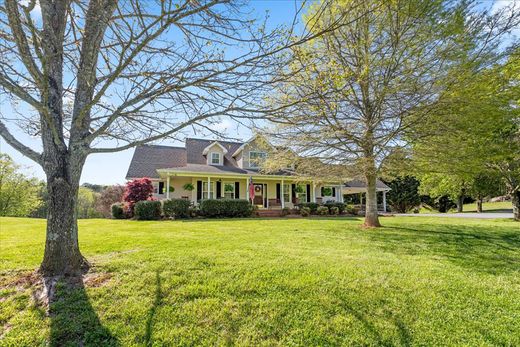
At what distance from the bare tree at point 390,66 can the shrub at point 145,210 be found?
8.78 meters

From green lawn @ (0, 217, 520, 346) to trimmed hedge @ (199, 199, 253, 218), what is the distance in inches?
420

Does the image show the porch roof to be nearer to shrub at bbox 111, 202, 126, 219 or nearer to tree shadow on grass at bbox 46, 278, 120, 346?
shrub at bbox 111, 202, 126, 219

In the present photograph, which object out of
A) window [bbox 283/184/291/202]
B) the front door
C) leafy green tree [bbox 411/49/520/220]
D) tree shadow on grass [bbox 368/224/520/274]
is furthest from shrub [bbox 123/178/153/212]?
leafy green tree [bbox 411/49/520/220]

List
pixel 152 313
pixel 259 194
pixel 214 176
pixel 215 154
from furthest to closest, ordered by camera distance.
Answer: pixel 259 194
pixel 215 154
pixel 214 176
pixel 152 313

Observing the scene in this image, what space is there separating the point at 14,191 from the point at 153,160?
21.6 meters

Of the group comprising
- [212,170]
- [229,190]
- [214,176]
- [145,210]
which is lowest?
[145,210]

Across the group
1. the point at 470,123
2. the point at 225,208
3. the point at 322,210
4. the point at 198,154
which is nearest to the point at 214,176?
the point at 225,208

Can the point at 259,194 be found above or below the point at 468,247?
above

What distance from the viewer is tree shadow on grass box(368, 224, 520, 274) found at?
18.9 feet

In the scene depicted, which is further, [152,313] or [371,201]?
[371,201]

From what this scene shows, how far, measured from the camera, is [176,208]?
51.7ft

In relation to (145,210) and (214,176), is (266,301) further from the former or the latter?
(214,176)

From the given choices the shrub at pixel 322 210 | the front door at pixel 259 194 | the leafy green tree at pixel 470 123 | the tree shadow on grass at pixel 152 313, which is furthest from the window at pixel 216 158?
the tree shadow on grass at pixel 152 313

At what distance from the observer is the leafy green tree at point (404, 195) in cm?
3309
